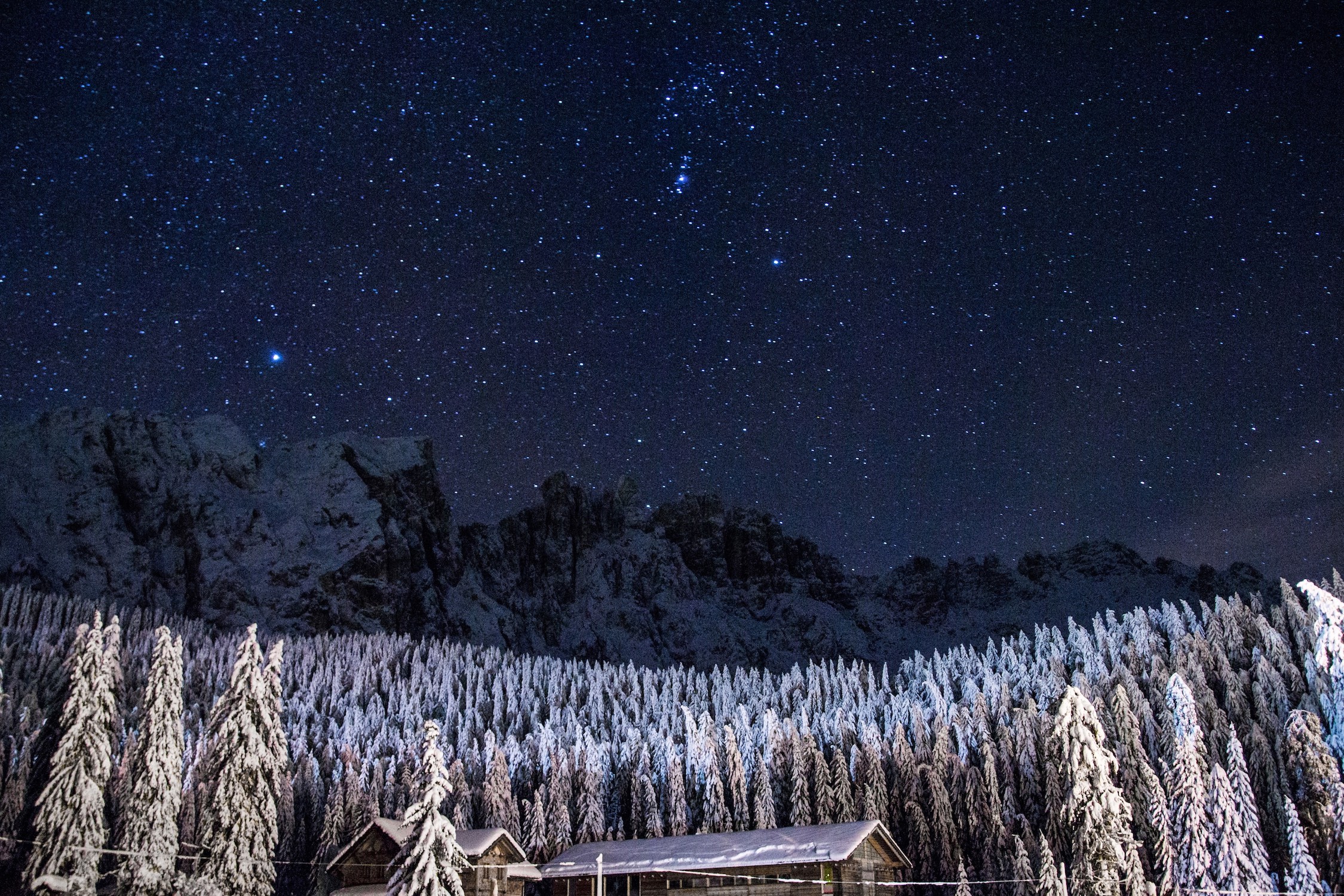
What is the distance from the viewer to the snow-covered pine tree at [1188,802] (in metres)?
47.1

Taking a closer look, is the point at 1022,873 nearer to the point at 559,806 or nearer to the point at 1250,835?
the point at 1250,835

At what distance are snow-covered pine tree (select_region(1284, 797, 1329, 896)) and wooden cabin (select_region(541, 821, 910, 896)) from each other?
18679mm

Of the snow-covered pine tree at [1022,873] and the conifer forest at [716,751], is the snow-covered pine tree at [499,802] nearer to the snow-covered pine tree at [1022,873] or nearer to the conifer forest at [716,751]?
the conifer forest at [716,751]

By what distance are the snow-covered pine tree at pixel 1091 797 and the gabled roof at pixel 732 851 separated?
18.7 meters

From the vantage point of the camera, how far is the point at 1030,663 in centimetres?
12825

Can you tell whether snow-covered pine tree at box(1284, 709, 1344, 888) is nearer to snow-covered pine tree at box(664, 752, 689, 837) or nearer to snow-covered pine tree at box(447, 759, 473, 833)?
snow-covered pine tree at box(664, 752, 689, 837)

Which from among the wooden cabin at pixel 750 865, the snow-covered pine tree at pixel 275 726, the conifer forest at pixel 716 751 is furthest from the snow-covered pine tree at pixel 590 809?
the snow-covered pine tree at pixel 275 726

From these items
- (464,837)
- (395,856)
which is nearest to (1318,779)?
(464,837)

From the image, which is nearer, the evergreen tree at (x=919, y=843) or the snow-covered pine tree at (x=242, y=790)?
the snow-covered pine tree at (x=242, y=790)

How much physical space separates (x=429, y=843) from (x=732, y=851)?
24.3 m

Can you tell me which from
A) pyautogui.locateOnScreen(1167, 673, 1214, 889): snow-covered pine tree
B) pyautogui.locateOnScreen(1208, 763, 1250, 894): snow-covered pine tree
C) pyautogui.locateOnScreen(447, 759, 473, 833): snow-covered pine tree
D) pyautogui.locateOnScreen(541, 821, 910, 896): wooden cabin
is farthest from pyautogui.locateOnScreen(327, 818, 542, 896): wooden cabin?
pyautogui.locateOnScreen(1208, 763, 1250, 894): snow-covered pine tree

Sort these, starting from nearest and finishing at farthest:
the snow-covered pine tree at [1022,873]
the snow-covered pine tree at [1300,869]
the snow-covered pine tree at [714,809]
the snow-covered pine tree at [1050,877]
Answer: the snow-covered pine tree at [1050,877]
the snow-covered pine tree at [1300,869]
the snow-covered pine tree at [1022,873]
the snow-covered pine tree at [714,809]

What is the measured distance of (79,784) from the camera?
109ft

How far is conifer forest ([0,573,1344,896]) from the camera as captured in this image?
33.2 m
